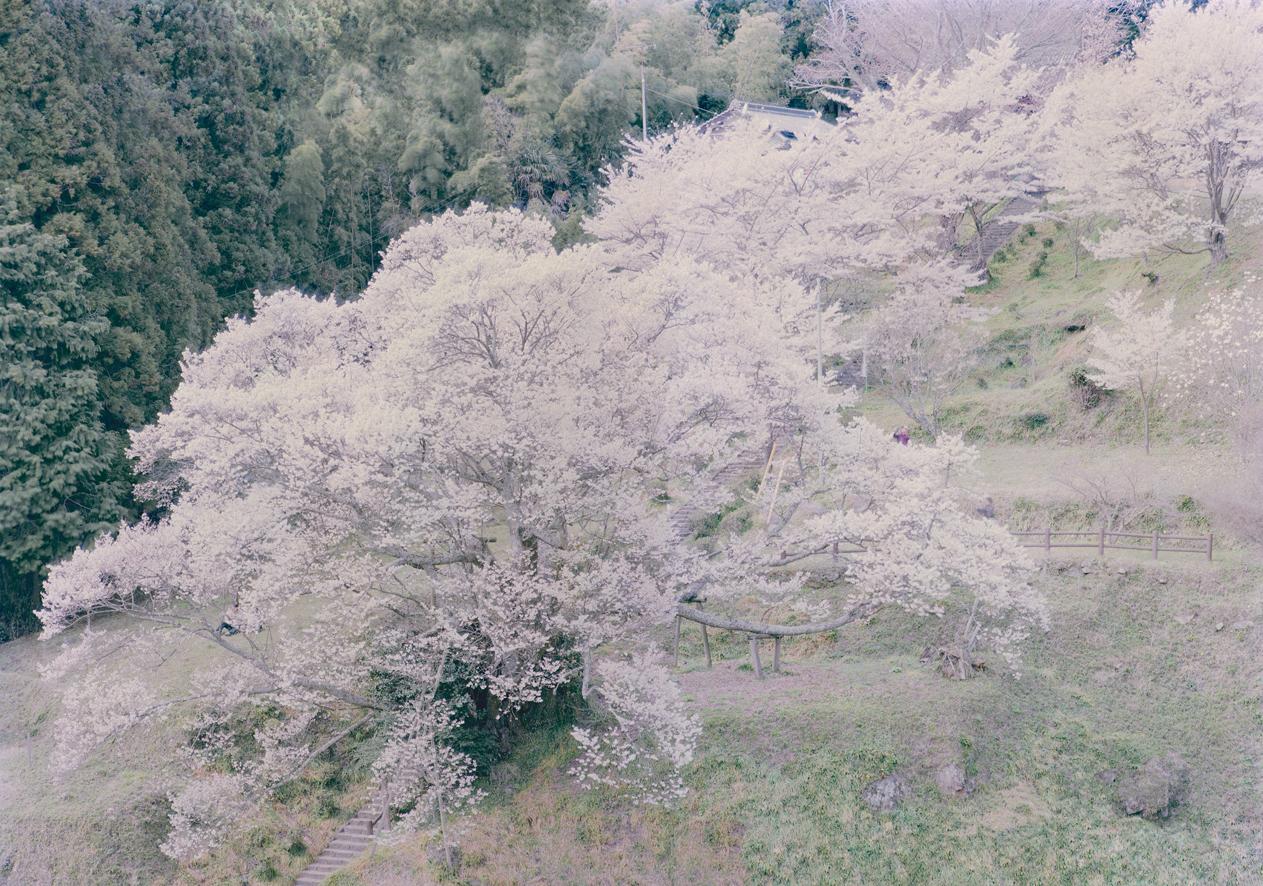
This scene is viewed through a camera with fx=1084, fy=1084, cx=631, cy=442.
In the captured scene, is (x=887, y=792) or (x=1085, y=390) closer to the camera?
(x=887, y=792)

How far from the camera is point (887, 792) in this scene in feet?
52.2

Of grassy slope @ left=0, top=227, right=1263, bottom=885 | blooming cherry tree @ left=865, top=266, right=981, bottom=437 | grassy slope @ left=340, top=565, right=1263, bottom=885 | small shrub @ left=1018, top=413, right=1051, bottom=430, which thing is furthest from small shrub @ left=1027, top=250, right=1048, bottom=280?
grassy slope @ left=340, top=565, right=1263, bottom=885

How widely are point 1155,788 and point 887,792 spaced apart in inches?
148

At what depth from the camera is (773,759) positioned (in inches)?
658

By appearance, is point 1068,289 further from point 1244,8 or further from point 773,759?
point 773,759

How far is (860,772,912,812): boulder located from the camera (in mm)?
15852

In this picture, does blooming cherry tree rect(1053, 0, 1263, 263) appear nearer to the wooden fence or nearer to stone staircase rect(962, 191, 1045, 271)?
stone staircase rect(962, 191, 1045, 271)

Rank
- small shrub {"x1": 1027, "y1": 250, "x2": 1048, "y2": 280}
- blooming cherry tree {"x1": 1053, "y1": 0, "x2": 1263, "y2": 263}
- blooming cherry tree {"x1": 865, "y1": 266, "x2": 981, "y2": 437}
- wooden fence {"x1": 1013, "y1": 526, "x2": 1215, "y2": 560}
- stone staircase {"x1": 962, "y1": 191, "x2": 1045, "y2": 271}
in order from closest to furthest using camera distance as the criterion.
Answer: wooden fence {"x1": 1013, "y1": 526, "x2": 1215, "y2": 560} < blooming cherry tree {"x1": 1053, "y1": 0, "x2": 1263, "y2": 263} < blooming cherry tree {"x1": 865, "y1": 266, "x2": 981, "y2": 437} < small shrub {"x1": 1027, "y1": 250, "x2": 1048, "y2": 280} < stone staircase {"x1": 962, "y1": 191, "x2": 1045, "y2": 271}

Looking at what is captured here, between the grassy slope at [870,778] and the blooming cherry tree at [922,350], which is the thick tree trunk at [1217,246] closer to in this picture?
the blooming cherry tree at [922,350]

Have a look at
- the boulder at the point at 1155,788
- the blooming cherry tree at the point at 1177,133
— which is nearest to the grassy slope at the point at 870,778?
the boulder at the point at 1155,788

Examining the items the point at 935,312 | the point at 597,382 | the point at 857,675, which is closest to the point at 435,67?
the point at 935,312

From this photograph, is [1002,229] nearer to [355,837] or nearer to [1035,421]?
[1035,421]

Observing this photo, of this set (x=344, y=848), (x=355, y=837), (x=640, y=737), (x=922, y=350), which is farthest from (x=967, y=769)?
(x=922, y=350)

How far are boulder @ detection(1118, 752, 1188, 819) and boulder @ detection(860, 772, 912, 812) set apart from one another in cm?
310
